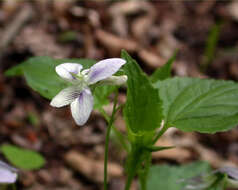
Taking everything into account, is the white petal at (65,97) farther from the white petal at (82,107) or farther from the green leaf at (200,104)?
the green leaf at (200,104)

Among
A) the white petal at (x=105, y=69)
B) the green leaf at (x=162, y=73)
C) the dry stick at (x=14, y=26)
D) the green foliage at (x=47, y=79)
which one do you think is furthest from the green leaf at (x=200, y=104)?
the dry stick at (x=14, y=26)

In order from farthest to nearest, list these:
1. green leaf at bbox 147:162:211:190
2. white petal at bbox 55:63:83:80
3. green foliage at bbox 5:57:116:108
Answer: green leaf at bbox 147:162:211:190 → green foliage at bbox 5:57:116:108 → white petal at bbox 55:63:83:80

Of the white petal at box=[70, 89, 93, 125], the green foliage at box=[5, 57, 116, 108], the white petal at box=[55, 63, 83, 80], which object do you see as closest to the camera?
the white petal at box=[70, 89, 93, 125]

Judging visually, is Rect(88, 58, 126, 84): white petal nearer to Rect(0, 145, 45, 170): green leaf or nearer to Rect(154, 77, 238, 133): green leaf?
Rect(154, 77, 238, 133): green leaf

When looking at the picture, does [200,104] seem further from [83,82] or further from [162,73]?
[83,82]

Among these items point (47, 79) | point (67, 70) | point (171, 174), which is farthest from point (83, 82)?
point (171, 174)

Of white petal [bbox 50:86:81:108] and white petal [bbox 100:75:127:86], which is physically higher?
white petal [bbox 100:75:127:86]

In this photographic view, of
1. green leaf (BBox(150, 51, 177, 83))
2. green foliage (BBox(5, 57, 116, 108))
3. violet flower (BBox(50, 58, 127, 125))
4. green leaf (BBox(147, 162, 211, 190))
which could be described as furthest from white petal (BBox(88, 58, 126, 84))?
green leaf (BBox(147, 162, 211, 190))

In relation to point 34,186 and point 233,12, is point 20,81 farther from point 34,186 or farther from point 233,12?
point 233,12
